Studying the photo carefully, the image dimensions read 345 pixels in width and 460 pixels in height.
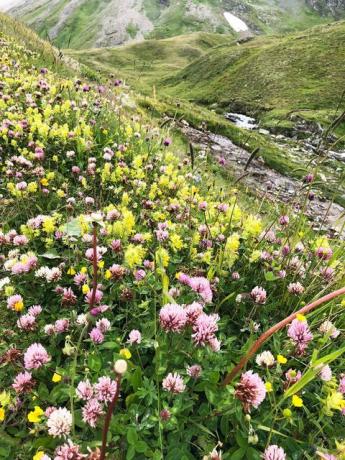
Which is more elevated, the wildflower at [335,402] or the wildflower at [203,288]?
the wildflower at [203,288]

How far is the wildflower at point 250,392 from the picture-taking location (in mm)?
2637

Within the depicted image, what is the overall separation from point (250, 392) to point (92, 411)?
112cm

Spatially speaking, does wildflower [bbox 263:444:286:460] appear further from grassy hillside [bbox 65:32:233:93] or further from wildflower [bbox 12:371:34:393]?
grassy hillside [bbox 65:32:233:93]

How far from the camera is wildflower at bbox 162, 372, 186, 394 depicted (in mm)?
2904

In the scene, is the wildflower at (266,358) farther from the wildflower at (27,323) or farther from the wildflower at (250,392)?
the wildflower at (27,323)

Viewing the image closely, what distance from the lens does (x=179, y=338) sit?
325 centimetres

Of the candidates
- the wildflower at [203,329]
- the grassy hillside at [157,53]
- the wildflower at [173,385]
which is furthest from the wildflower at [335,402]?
the grassy hillside at [157,53]

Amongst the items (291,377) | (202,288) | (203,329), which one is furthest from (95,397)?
(291,377)

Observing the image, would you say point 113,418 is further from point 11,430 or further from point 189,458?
point 11,430

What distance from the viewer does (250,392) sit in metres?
2.65

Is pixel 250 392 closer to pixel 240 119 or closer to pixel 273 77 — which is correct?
pixel 240 119

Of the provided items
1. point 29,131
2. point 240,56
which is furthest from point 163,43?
point 29,131

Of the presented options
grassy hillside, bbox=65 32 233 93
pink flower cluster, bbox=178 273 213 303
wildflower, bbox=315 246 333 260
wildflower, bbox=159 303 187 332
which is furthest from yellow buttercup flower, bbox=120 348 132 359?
grassy hillside, bbox=65 32 233 93

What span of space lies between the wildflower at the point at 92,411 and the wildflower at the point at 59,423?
0.48 feet
